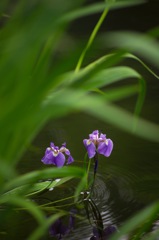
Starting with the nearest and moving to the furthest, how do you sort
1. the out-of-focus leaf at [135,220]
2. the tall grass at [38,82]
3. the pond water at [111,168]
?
the tall grass at [38,82] < the out-of-focus leaf at [135,220] < the pond water at [111,168]

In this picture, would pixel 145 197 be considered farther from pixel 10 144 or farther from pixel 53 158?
pixel 10 144

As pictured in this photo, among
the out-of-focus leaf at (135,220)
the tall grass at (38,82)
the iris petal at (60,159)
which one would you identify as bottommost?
the out-of-focus leaf at (135,220)

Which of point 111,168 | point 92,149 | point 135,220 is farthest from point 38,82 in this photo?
point 111,168

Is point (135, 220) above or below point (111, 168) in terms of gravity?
below

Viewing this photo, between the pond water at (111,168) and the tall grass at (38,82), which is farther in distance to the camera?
the pond water at (111,168)

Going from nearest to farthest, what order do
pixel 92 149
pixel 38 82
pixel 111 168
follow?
pixel 38 82, pixel 92 149, pixel 111 168


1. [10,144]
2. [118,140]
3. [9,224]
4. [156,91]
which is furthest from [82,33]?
[10,144]

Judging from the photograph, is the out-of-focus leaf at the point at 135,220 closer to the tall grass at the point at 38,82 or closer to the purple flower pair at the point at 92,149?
the tall grass at the point at 38,82

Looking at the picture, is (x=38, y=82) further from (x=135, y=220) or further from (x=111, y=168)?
(x=111, y=168)

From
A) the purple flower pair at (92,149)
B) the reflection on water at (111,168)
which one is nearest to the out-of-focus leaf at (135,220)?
the reflection on water at (111,168)

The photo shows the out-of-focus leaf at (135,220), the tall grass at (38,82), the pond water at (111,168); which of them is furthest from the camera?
the pond water at (111,168)

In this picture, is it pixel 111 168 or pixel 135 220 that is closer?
pixel 135 220
